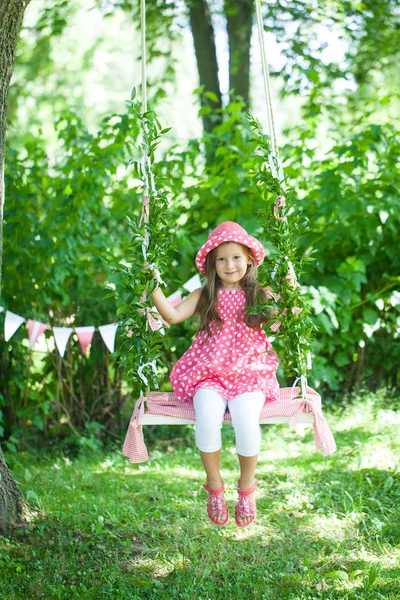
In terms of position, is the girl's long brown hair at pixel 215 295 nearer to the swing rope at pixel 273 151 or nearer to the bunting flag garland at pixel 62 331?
the swing rope at pixel 273 151

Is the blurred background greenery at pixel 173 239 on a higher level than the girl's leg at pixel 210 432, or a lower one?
higher

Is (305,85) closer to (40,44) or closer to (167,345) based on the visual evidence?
(167,345)

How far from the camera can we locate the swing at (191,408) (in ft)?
9.24

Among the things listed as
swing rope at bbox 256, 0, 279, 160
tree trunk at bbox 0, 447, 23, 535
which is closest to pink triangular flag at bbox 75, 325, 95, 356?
tree trunk at bbox 0, 447, 23, 535

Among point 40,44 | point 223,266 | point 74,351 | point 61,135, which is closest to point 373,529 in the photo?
point 223,266

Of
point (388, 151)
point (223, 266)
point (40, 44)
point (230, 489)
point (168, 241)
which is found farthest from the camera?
point (40, 44)

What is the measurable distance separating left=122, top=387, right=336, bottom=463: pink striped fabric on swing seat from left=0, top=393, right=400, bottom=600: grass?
0.45m

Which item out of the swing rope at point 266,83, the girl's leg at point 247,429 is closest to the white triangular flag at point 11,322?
the girl's leg at point 247,429

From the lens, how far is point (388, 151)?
4.97 metres

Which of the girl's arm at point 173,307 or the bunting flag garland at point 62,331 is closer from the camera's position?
the girl's arm at point 173,307

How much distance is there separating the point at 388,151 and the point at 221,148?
4.10ft

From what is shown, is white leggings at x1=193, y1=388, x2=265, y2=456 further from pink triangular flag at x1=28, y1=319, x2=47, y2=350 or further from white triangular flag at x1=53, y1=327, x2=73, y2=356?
pink triangular flag at x1=28, y1=319, x2=47, y2=350

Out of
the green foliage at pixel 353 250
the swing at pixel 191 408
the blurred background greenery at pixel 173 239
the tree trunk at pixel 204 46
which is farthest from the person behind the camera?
the tree trunk at pixel 204 46

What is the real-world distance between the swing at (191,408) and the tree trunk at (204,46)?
14.2ft
